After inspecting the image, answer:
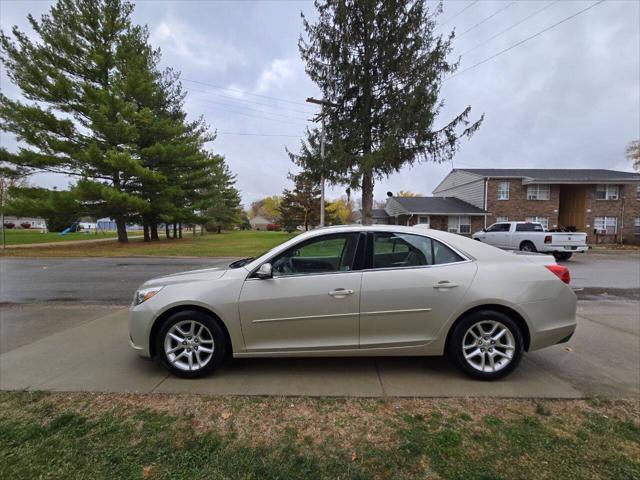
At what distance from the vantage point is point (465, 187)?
3206cm

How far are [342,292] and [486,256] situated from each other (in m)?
1.58

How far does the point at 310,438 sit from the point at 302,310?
1.11 metres

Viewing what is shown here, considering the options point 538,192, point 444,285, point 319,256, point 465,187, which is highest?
point 465,187

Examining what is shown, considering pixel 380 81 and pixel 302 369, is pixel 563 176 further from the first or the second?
pixel 302 369

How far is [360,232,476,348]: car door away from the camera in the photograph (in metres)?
3.18

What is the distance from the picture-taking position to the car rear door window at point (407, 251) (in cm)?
334

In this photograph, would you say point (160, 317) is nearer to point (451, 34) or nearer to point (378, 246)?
point (378, 246)

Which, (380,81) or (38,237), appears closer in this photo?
(380,81)

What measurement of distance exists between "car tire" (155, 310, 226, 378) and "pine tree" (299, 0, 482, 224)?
13.8 meters

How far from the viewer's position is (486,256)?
11.2 feet

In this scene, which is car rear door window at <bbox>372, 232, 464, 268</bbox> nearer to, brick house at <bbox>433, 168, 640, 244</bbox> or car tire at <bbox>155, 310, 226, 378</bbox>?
car tire at <bbox>155, 310, 226, 378</bbox>

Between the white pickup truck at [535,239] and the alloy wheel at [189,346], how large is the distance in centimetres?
1465

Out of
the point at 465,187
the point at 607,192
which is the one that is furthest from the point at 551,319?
the point at 607,192

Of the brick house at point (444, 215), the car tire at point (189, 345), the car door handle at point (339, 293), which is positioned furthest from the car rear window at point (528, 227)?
the car tire at point (189, 345)
